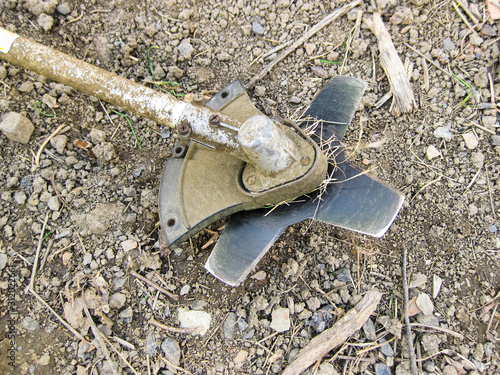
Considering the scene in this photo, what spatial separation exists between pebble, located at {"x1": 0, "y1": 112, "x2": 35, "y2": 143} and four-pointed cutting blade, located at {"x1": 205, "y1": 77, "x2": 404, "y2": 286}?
4.52 ft

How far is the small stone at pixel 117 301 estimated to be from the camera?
207 cm

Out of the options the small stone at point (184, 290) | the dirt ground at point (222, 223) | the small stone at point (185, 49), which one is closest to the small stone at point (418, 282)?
the dirt ground at point (222, 223)

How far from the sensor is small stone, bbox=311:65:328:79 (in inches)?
94.7

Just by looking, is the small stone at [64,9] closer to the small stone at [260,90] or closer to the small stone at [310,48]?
the small stone at [260,90]

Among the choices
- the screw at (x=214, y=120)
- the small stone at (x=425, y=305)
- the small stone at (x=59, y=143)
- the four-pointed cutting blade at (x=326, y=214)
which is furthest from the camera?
the small stone at (x=59, y=143)

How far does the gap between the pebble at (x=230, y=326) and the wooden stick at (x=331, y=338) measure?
13.8 inches

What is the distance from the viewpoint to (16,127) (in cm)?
222

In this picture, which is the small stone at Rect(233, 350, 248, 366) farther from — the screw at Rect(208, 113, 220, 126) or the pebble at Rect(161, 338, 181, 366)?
the screw at Rect(208, 113, 220, 126)

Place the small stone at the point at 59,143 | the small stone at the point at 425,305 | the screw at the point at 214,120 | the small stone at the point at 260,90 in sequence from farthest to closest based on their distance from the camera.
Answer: the small stone at the point at 260,90 → the small stone at the point at 59,143 → the small stone at the point at 425,305 → the screw at the point at 214,120

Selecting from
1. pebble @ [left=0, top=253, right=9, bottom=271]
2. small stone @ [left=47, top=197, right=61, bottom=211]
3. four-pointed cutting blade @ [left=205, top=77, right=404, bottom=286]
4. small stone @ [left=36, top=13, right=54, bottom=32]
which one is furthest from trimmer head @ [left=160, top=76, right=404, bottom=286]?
small stone @ [left=36, top=13, right=54, bottom=32]

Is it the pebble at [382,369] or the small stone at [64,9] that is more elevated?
the small stone at [64,9]

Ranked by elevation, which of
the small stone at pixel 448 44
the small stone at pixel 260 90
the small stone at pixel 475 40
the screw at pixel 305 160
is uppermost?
the small stone at pixel 475 40

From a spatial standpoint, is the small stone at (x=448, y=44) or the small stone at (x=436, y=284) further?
the small stone at (x=448, y=44)

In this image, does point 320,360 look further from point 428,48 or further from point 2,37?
point 2,37
